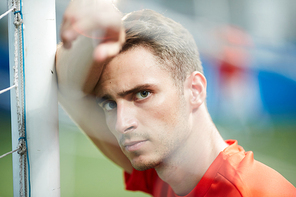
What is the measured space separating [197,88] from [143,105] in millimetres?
148

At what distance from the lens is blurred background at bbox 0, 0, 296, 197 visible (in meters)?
0.41

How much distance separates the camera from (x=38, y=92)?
0.49 m

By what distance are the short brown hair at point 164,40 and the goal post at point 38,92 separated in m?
0.19

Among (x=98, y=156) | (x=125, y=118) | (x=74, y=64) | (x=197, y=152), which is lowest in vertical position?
(x=98, y=156)

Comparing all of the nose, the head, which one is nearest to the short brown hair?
the head

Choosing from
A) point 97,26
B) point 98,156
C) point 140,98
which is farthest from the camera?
point 98,156

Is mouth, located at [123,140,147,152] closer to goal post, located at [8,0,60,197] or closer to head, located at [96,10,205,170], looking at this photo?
head, located at [96,10,205,170]

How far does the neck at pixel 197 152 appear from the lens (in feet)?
1.83

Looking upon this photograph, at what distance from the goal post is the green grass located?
0.78 ft

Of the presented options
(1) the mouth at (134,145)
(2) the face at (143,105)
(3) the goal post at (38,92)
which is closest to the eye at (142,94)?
(2) the face at (143,105)

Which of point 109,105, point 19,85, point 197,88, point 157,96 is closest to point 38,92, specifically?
point 19,85

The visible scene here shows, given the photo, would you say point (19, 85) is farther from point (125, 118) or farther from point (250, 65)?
point (250, 65)

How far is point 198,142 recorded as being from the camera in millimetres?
562

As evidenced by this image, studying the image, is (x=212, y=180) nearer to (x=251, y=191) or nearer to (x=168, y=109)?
(x=251, y=191)
